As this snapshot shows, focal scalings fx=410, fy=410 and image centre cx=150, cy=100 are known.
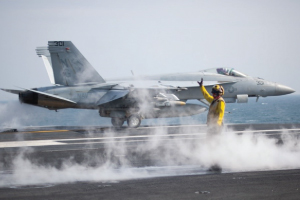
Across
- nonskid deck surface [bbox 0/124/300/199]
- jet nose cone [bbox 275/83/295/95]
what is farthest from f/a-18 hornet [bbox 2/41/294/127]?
nonskid deck surface [bbox 0/124/300/199]

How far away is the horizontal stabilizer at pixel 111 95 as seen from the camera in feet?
79.2

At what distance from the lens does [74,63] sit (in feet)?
79.6

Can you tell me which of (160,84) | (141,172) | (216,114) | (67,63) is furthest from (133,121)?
(141,172)

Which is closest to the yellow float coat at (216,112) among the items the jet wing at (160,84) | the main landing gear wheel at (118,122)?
the jet wing at (160,84)

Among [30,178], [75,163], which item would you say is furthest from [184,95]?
[30,178]

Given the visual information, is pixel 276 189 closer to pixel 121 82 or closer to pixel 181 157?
pixel 181 157

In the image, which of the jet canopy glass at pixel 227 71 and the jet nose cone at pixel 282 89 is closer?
the jet canopy glass at pixel 227 71

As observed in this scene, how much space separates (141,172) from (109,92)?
14.7 metres

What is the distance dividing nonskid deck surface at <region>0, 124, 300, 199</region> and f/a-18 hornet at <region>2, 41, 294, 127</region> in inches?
304

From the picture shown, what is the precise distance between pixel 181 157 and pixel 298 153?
3.79m

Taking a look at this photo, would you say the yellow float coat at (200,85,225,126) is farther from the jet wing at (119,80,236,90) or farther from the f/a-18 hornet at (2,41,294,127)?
the jet wing at (119,80,236,90)

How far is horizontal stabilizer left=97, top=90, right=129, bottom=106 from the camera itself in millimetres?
24125

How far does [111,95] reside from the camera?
24453 millimetres

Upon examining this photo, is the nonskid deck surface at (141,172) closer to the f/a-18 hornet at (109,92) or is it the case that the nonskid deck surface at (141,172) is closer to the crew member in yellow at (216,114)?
the crew member in yellow at (216,114)
